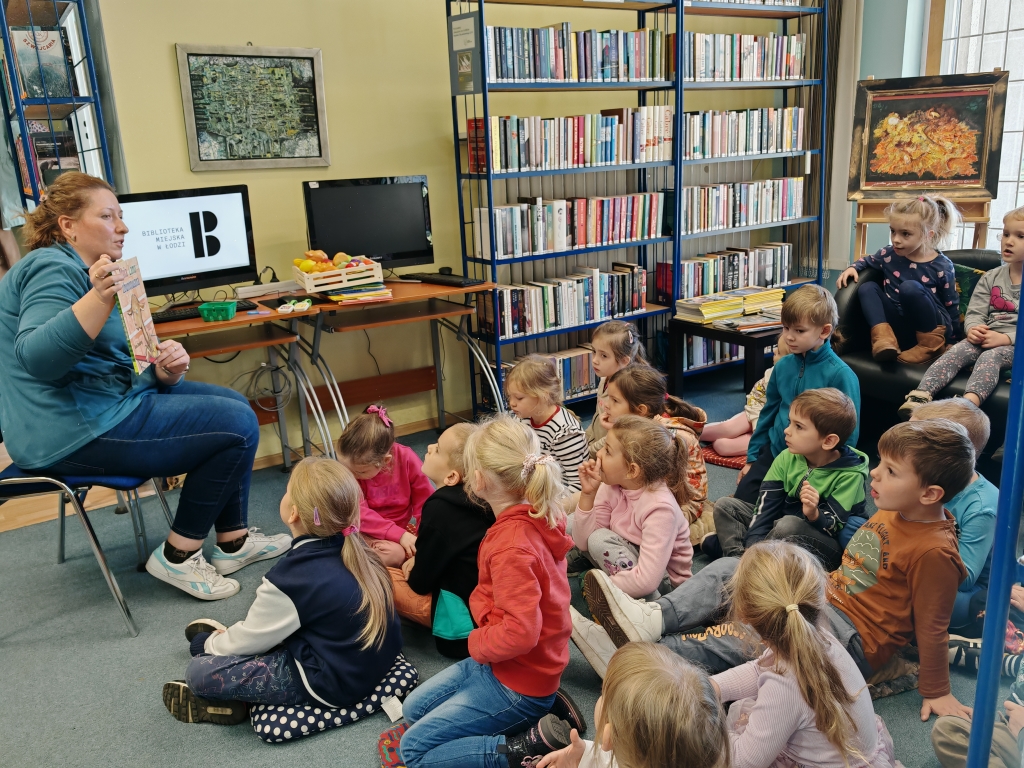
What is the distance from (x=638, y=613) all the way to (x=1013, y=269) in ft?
7.49

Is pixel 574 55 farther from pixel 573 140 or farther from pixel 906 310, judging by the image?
pixel 906 310

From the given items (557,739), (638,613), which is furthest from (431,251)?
(557,739)

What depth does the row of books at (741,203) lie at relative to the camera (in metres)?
4.56

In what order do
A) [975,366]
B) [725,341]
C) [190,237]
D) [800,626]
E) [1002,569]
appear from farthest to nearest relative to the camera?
[725,341], [190,237], [975,366], [800,626], [1002,569]

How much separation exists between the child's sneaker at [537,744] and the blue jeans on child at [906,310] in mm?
2439

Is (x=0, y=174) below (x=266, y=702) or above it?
above

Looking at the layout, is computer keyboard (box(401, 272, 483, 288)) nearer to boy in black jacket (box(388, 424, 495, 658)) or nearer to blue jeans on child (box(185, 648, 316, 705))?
boy in black jacket (box(388, 424, 495, 658))

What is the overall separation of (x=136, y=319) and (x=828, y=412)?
80.2 inches

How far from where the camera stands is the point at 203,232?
335cm

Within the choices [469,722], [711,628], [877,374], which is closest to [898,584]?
[711,628]

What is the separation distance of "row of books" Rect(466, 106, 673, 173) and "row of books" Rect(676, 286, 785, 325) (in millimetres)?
796

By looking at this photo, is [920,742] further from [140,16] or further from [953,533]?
[140,16]

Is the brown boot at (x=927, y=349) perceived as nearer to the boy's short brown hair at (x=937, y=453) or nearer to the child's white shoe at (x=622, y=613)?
the boy's short brown hair at (x=937, y=453)

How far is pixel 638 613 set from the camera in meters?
2.06
